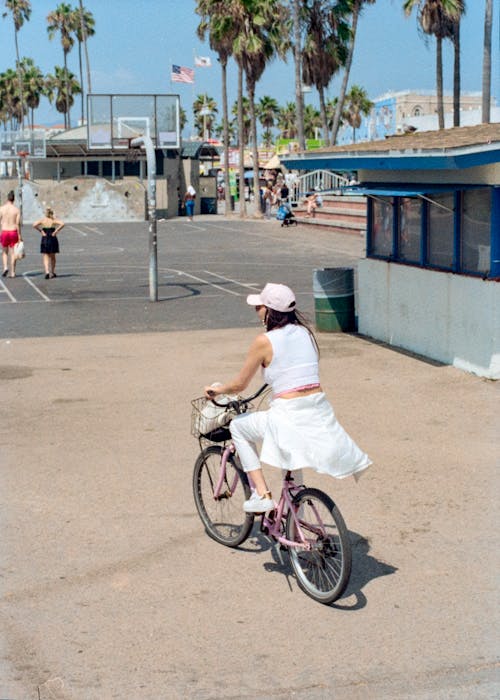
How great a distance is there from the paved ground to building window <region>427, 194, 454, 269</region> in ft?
5.41

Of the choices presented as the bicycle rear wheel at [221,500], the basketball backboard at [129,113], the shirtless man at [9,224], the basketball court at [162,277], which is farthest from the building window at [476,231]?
the basketball backboard at [129,113]

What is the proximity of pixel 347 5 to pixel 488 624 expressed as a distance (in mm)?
45721

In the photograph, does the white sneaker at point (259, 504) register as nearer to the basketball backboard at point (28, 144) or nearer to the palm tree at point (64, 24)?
the basketball backboard at point (28, 144)

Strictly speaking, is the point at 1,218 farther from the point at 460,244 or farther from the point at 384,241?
the point at 460,244

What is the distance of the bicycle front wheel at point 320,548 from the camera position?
5984mm

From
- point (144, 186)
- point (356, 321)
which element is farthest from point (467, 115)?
point (356, 321)

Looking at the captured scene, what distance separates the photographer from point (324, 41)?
1956 inches

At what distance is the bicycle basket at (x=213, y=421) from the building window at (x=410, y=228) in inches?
332

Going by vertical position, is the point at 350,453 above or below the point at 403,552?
above

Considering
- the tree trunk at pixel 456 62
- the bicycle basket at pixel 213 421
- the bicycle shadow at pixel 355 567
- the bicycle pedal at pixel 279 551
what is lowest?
the bicycle shadow at pixel 355 567

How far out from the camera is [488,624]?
5934 millimetres

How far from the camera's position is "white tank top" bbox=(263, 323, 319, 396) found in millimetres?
6332

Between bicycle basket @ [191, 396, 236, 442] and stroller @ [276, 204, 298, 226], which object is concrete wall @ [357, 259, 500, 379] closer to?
bicycle basket @ [191, 396, 236, 442]

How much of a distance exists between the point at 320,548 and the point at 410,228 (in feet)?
32.1
